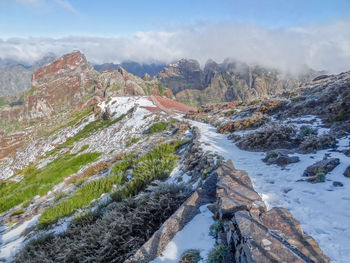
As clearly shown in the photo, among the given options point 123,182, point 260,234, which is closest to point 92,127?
point 123,182

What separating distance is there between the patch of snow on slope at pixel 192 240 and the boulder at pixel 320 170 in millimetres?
2672

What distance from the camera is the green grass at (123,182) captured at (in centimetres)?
663

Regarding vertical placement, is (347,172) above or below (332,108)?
below

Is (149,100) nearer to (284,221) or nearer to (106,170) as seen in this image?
(106,170)

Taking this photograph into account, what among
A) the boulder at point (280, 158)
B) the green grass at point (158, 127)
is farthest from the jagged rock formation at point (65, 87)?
the boulder at point (280, 158)

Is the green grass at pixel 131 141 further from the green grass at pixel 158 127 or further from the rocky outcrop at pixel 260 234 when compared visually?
the rocky outcrop at pixel 260 234

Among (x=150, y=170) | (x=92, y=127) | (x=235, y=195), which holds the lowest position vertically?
(x=92, y=127)

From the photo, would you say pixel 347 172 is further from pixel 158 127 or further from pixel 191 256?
pixel 158 127

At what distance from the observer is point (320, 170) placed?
4344mm

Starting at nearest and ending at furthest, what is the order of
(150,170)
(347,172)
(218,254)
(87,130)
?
(218,254) → (347,172) → (150,170) → (87,130)

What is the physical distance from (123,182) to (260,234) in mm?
7049

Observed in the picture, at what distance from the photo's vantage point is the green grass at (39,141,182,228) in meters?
6.63

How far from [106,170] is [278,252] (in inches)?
403

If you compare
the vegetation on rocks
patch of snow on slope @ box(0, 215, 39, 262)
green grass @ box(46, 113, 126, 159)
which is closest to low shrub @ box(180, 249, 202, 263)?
the vegetation on rocks
